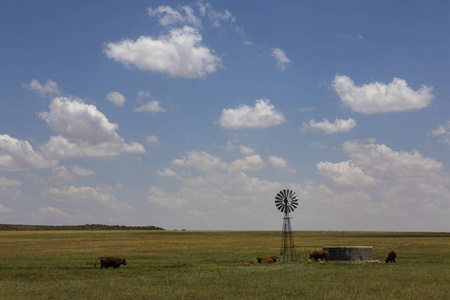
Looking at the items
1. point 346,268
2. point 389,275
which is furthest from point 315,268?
point 389,275

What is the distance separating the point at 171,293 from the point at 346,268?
15.4 meters

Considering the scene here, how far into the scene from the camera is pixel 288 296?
20.8 meters

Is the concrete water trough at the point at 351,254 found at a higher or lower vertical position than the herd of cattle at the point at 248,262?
higher

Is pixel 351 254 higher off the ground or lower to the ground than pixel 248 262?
higher

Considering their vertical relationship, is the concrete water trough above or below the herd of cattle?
above

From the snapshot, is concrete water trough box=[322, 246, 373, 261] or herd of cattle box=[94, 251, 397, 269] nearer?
herd of cattle box=[94, 251, 397, 269]

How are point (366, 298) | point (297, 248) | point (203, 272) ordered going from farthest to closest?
point (297, 248), point (203, 272), point (366, 298)

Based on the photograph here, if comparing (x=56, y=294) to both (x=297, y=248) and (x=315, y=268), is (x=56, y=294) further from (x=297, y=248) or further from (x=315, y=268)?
(x=297, y=248)

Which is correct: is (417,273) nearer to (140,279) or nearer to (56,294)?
(140,279)

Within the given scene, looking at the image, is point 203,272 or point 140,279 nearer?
point 140,279

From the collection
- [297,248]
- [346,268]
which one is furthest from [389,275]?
[297,248]

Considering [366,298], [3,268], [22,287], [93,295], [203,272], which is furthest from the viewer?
[3,268]

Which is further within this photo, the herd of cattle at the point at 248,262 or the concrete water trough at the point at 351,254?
the concrete water trough at the point at 351,254

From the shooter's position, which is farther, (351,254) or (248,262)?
(248,262)
